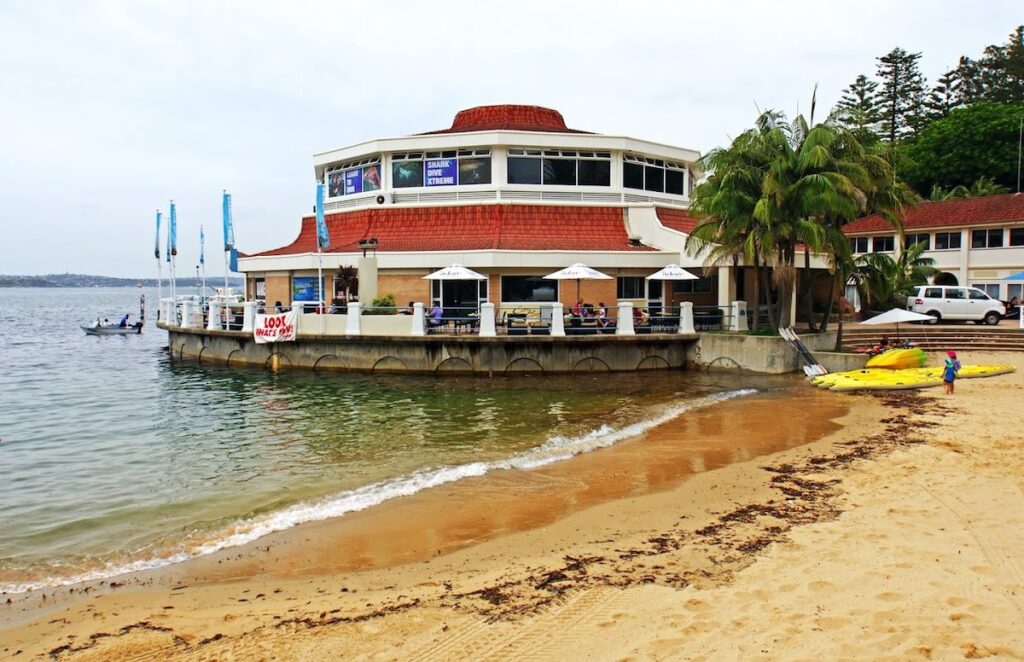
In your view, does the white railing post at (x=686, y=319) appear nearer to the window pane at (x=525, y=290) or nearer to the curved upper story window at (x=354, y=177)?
the window pane at (x=525, y=290)

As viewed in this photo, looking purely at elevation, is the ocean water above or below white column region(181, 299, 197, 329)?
below

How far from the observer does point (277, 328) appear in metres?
28.1

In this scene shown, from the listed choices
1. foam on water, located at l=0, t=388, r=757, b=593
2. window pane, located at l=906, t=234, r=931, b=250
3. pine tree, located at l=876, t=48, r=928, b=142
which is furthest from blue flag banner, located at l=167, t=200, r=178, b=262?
pine tree, located at l=876, t=48, r=928, b=142

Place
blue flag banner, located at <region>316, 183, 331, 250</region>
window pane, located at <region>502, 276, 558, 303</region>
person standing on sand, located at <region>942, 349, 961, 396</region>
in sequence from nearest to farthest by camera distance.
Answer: person standing on sand, located at <region>942, 349, 961, 396</region> → blue flag banner, located at <region>316, 183, 331, 250</region> → window pane, located at <region>502, 276, 558, 303</region>

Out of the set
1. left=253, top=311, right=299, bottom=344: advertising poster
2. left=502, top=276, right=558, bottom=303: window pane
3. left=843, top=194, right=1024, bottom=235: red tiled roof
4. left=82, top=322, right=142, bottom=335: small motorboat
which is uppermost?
left=843, top=194, right=1024, bottom=235: red tiled roof

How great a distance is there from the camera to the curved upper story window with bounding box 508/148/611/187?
1389 inches

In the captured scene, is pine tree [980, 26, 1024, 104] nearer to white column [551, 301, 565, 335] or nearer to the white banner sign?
white column [551, 301, 565, 335]

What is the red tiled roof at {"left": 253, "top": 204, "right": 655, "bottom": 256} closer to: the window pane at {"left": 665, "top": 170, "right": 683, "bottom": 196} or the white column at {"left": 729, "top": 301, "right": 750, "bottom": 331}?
the window pane at {"left": 665, "top": 170, "right": 683, "bottom": 196}

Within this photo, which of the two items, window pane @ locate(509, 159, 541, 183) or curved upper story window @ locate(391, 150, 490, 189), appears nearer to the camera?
window pane @ locate(509, 159, 541, 183)

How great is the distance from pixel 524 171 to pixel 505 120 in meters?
4.03

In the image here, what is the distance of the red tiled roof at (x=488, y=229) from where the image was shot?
107 ft

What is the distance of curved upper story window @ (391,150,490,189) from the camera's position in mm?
35344

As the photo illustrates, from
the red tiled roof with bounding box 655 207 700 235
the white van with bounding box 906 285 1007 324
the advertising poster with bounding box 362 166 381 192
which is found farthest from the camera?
the advertising poster with bounding box 362 166 381 192

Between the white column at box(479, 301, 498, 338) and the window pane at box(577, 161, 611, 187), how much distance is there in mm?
11862
